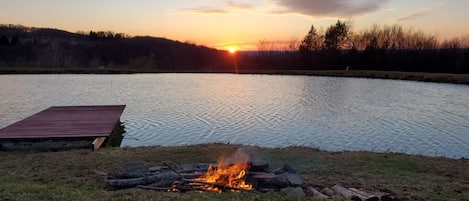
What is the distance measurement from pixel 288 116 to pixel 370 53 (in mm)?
34216

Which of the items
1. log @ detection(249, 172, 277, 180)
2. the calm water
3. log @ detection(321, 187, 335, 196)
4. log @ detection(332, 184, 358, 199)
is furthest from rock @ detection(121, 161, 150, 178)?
the calm water

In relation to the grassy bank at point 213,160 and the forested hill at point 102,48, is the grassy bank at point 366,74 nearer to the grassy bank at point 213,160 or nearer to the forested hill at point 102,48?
the forested hill at point 102,48

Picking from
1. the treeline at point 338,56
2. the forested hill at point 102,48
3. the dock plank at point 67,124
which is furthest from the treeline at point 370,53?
the dock plank at point 67,124

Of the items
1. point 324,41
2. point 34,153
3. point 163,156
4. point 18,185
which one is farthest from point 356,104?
point 324,41

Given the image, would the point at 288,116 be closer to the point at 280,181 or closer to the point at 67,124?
the point at 67,124

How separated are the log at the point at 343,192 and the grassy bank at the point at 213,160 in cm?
37

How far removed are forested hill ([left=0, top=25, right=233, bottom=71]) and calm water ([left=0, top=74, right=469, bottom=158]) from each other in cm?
4313

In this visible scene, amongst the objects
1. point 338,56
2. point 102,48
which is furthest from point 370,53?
point 102,48

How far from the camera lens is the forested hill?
228 feet

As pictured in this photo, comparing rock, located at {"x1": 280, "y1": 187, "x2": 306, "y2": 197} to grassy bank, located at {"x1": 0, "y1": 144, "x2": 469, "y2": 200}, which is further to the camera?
rock, located at {"x1": 280, "y1": 187, "x2": 306, "y2": 197}

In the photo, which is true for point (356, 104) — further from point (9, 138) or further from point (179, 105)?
point (9, 138)

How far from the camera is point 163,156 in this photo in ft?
26.5

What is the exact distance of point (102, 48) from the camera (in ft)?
291

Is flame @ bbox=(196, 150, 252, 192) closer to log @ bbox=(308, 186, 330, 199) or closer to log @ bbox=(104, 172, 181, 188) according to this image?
log @ bbox=(104, 172, 181, 188)
